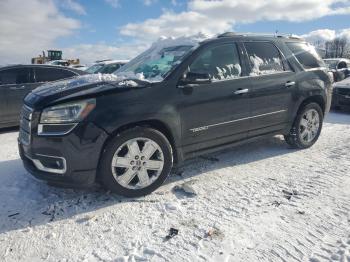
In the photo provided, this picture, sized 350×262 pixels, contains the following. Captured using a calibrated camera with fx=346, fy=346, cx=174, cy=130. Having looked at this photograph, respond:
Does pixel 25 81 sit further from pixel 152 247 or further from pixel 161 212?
pixel 152 247

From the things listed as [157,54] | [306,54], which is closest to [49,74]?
[157,54]

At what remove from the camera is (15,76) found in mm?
7660

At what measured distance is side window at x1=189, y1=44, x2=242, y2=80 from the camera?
420 centimetres

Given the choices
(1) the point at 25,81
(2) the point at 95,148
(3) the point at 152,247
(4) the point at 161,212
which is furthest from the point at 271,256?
(1) the point at 25,81

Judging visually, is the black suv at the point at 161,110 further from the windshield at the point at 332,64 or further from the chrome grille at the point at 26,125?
the windshield at the point at 332,64

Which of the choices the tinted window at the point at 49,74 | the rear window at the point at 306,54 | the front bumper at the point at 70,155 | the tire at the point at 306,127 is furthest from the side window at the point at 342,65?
the front bumper at the point at 70,155

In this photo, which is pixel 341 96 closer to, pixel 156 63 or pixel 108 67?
pixel 156 63

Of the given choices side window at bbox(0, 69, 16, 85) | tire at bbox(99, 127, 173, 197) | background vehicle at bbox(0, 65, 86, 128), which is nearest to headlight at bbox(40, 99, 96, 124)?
tire at bbox(99, 127, 173, 197)

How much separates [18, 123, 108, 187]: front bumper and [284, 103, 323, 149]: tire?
3.21 metres

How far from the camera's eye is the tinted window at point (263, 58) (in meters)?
4.70

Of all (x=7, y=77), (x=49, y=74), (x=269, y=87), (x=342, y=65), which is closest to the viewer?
(x=269, y=87)

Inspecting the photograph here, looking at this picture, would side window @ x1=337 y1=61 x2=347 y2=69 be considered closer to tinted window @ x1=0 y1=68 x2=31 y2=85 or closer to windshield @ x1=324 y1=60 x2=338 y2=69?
windshield @ x1=324 y1=60 x2=338 y2=69

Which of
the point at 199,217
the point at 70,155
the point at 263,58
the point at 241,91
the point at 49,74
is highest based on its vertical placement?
the point at 263,58

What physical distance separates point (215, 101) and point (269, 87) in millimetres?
1030
